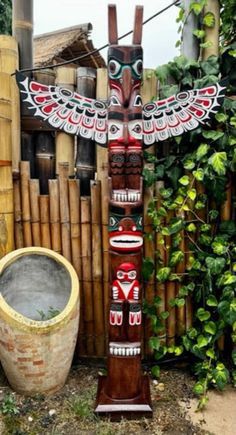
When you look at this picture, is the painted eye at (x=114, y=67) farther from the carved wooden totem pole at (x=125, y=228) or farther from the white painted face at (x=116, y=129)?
the white painted face at (x=116, y=129)

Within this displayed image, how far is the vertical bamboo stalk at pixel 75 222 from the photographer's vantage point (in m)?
2.64

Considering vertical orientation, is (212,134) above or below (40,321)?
above

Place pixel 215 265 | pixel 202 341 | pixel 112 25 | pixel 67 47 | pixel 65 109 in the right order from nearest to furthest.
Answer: pixel 112 25 → pixel 65 109 → pixel 215 265 → pixel 202 341 → pixel 67 47

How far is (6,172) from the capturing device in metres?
2.55

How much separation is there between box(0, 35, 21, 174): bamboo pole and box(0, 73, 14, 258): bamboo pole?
8 centimetres

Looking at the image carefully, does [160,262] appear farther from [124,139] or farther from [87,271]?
[124,139]

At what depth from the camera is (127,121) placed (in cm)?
222

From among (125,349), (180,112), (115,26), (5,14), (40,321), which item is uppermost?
(5,14)

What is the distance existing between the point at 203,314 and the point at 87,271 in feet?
2.87

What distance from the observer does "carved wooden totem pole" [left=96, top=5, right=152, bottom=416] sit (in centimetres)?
Result: 219

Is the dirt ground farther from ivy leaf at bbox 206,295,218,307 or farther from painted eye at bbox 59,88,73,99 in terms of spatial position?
painted eye at bbox 59,88,73,99

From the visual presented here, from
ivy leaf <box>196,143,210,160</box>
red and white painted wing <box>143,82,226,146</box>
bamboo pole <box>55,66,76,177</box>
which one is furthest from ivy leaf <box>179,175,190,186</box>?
bamboo pole <box>55,66,76,177</box>

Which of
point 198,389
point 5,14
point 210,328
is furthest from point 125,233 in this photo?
point 5,14

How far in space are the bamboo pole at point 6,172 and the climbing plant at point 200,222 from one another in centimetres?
97
